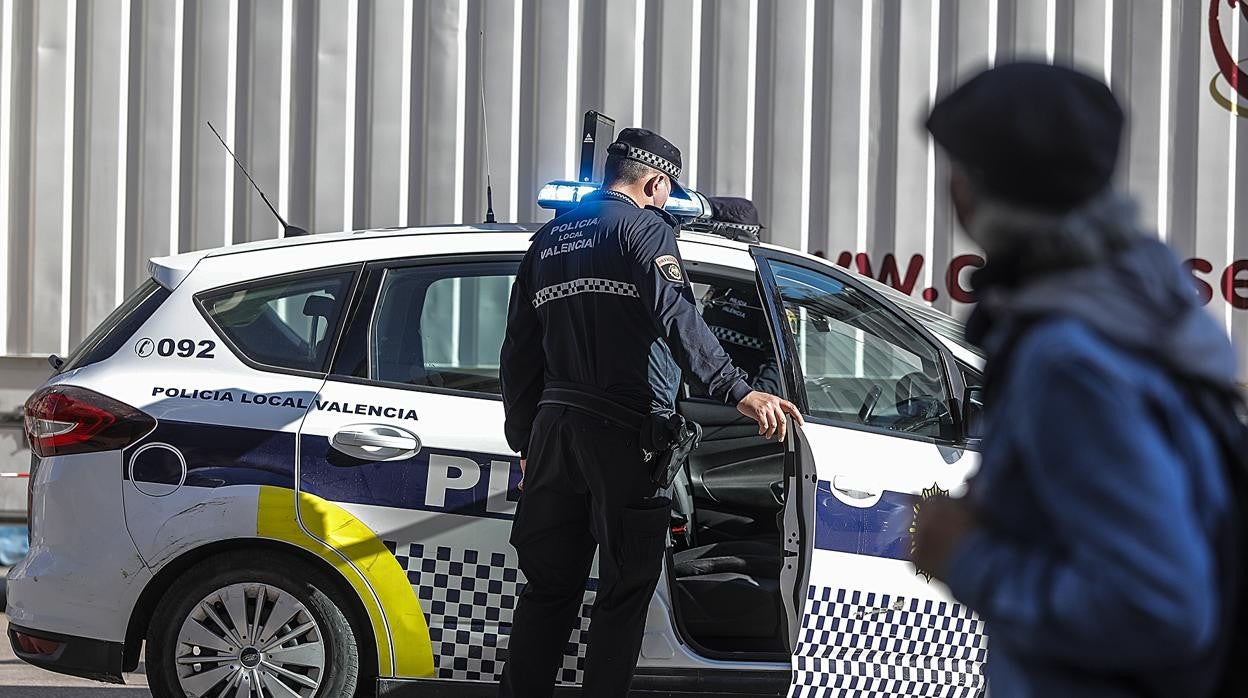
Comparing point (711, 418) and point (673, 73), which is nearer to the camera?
point (711, 418)

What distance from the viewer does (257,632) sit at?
3.44 m

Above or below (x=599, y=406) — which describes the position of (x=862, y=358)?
above

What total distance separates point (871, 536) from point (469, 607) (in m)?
1.04

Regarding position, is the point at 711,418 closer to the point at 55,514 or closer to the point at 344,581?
the point at 344,581

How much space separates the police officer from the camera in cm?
325

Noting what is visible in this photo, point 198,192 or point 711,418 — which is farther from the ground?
point 198,192

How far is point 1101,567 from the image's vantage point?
117cm

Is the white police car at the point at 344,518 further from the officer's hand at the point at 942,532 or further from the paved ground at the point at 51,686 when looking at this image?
the officer's hand at the point at 942,532

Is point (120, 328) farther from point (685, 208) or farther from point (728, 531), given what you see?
point (728, 531)

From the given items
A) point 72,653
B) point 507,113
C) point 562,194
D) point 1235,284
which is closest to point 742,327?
point 562,194

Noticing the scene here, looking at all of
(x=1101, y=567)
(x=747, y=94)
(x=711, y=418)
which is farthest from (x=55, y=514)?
(x=747, y=94)

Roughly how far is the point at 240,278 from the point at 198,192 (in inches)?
91.1

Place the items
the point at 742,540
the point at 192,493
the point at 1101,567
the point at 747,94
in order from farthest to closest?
the point at 747,94
the point at 742,540
the point at 192,493
the point at 1101,567

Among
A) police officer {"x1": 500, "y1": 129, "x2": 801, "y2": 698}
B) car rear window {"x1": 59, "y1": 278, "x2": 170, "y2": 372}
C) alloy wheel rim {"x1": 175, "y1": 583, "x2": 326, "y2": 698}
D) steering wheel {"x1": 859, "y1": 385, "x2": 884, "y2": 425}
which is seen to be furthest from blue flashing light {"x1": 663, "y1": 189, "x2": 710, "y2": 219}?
alloy wheel rim {"x1": 175, "y1": 583, "x2": 326, "y2": 698}
